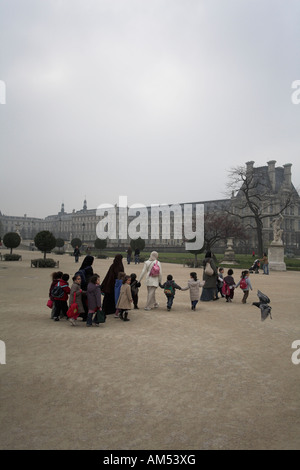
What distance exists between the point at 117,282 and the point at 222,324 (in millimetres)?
2990

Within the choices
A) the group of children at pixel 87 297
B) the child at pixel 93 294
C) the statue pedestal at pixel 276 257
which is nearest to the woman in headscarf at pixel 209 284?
the group of children at pixel 87 297

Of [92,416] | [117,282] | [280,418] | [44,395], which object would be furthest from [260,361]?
[117,282]

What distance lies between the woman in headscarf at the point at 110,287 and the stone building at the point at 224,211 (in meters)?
30.2

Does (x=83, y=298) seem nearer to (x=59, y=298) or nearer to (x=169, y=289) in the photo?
(x=59, y=298)

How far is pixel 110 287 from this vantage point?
349 inches

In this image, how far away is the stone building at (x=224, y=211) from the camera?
201 ft

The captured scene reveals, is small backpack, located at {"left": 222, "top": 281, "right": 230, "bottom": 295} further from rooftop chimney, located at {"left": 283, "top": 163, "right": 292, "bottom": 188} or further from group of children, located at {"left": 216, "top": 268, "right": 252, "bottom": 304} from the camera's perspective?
rooftop chimney, located at {"left": 283, "top": 163, "right": 292, "bottom": 188}

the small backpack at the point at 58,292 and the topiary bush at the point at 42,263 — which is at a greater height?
the small backpack at the point at 58,292

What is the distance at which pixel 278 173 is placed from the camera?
70.5 metres

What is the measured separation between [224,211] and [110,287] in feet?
143

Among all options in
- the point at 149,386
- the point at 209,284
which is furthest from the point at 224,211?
the point at 149,386

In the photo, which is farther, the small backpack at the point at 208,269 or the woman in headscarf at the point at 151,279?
the small backpack at the point at 208,269

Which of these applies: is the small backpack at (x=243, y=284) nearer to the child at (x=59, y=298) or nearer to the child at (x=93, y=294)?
the child at (x=93, y=294)
